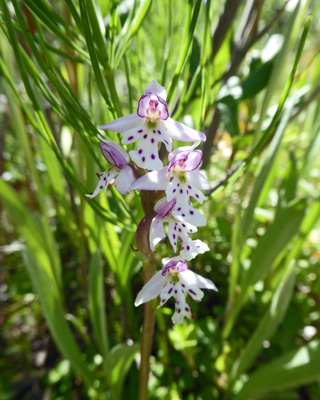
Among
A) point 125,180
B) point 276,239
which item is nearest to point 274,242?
point 276,239

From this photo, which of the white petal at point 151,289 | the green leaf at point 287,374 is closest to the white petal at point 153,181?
the white petal at point 151,289

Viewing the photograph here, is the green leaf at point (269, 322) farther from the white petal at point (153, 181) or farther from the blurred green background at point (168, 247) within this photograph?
the white petal at point (153, 181)

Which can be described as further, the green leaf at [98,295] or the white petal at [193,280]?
the green leaf at [98,295]

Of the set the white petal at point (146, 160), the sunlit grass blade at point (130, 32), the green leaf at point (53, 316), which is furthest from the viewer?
the green leaf at point (53, 316)

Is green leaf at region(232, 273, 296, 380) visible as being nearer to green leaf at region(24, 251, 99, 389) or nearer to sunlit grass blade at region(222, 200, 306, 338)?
sunlit grass blade at region(222, 200, 306, 338)

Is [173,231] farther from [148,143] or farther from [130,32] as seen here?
[130,32]

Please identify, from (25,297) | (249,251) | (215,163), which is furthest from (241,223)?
(25,297)
